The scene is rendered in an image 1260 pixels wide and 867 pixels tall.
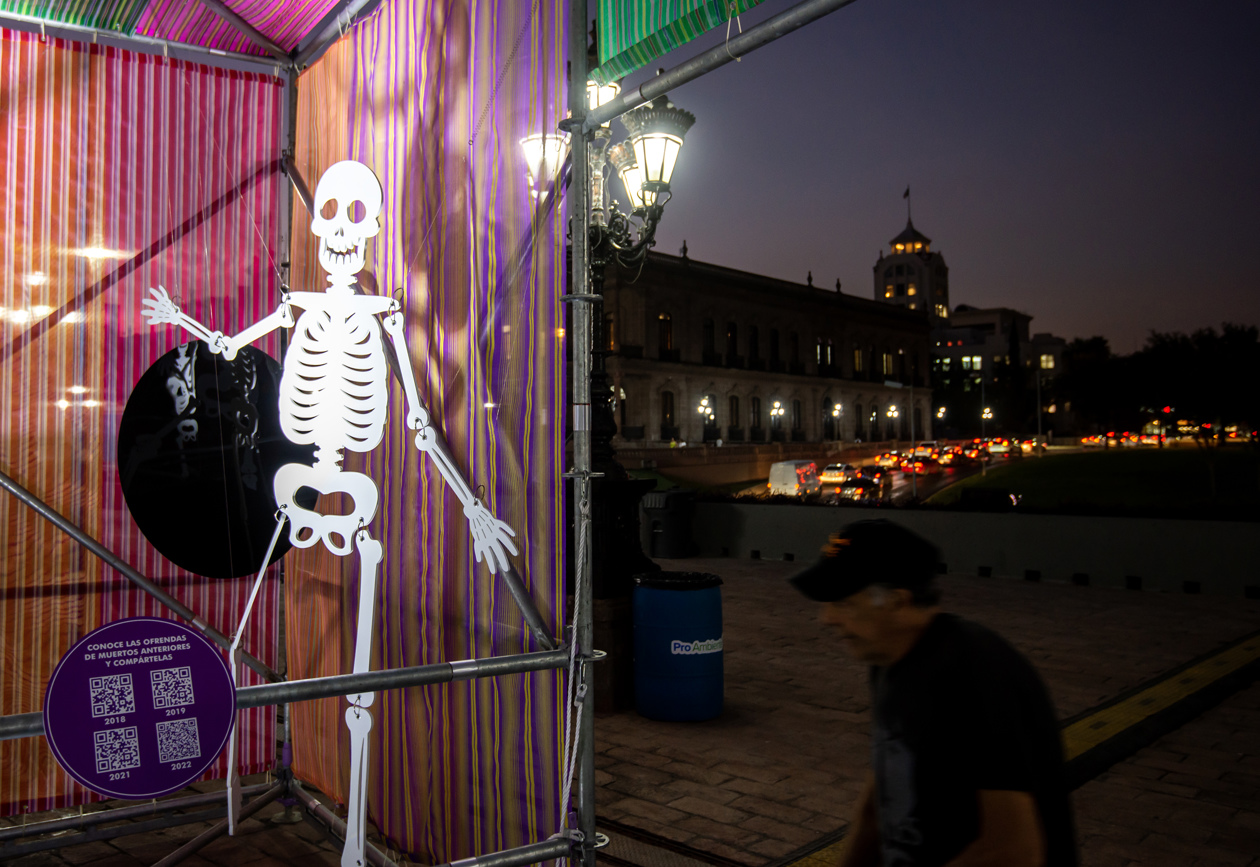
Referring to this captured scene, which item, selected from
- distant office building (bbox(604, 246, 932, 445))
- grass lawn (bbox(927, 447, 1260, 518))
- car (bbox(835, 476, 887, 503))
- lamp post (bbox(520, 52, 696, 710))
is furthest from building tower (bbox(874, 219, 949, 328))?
lamp post (bbox(520, 52, 696, 710))

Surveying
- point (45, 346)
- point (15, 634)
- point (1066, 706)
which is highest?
point (45, 346)

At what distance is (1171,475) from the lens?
1690 inches

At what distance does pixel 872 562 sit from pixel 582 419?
1.45 metres

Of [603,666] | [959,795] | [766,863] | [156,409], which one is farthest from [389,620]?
[603,666]

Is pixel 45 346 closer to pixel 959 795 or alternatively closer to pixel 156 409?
pixel 156 409

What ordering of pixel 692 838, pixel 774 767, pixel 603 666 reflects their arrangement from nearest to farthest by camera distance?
pixel 692 838, pixel 774 767, pixel 603 666

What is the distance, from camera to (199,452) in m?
4.50

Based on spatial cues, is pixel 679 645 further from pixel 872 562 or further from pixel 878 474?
pixel 878 474

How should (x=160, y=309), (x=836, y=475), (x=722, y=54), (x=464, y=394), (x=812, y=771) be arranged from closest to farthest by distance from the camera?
1. (x=722, y=54)
2. (x=464, y=394)
3. (x=160, y=309)
4. (x=812, y=771)
5. (x=836, y=475)

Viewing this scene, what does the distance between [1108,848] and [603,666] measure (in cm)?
358

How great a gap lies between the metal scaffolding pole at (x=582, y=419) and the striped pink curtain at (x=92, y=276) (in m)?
2.39

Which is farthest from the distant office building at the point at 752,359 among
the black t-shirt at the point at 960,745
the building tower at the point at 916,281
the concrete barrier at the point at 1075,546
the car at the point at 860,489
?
the building tower at the point at 916,281

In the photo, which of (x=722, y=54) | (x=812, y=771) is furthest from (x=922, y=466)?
(x=722, y=54)

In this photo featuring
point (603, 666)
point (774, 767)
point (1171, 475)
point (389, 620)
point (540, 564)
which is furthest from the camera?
point (1171, 475)
